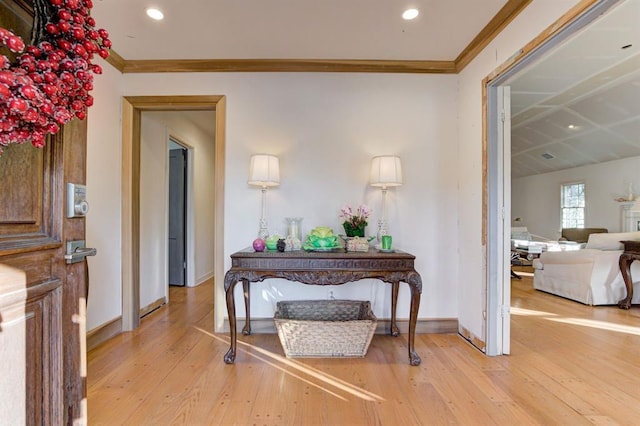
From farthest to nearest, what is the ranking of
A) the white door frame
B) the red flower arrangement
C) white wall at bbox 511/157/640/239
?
white wall at bbox 511/157/640/239
the white door frame
the red flower arrangement

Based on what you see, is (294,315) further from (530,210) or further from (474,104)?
(530,210)

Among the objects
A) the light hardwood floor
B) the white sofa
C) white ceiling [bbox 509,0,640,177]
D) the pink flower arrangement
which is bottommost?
the light hardwood floor

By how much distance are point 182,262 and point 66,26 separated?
4230 mm

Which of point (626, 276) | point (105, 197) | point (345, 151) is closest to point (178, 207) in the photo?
point (105, 197)

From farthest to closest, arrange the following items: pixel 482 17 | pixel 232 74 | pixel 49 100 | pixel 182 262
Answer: pixel 182 262 < pixel 232 74 < pixel 482 17 < pixel 49 100

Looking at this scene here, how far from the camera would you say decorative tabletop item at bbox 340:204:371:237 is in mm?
2670

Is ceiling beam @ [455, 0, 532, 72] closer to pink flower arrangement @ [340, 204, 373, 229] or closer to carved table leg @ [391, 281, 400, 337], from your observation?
pink flower arrangement @ [340, 204, 373, 229]

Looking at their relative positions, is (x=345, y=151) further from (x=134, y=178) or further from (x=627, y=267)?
(x=627, y=267)

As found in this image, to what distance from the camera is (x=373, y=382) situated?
80.0 inches

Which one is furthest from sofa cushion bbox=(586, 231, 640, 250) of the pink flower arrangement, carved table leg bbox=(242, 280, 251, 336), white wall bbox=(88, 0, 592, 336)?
carved table leg bbox=(242, 280, 251, 336)

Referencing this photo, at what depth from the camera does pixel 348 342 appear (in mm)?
2355

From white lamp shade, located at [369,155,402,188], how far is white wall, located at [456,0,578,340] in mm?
624

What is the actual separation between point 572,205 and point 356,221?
7.90 m

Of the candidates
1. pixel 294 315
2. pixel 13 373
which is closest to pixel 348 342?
pixel 294 315
